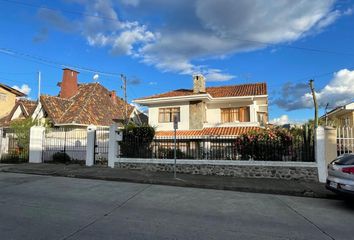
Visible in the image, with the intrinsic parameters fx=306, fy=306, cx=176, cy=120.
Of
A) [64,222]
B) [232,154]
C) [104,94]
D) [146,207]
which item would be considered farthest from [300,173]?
[104,94]

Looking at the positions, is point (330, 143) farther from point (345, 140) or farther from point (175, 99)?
point (175, 99)

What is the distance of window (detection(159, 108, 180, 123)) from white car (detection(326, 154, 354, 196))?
17.2 metres

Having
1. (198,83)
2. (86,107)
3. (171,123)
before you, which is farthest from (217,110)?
(86,107)

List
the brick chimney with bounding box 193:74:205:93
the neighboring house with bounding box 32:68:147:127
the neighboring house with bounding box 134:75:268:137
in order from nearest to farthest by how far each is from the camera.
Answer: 1. the neighboring house with bounding box 134:75:268:137
2. the neighboring house with bounding box 32:68:147:127
3. the brick chimney with bounding box 193:74:205:93

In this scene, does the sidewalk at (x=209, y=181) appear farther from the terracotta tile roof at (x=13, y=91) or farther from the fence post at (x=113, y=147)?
the terracotta tile roof at (x=13, y=91)

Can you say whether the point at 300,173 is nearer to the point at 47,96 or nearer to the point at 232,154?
the point at 232,154

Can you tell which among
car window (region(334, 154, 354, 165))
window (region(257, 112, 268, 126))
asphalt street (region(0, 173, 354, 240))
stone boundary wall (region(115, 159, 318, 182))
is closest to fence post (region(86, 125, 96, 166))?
stone boundary wall (region(115, 159, 318, 182))

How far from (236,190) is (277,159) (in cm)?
377

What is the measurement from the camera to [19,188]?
1073 centimetres

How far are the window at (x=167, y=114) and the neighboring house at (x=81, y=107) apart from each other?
3402 mm

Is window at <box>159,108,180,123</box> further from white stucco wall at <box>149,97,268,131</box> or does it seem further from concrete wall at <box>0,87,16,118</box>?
concrete wall at <box>0,87,16,118</box>

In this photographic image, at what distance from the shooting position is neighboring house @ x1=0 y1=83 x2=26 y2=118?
114 feet

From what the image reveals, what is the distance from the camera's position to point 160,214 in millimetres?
7555

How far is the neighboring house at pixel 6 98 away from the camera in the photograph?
34.6 meters
